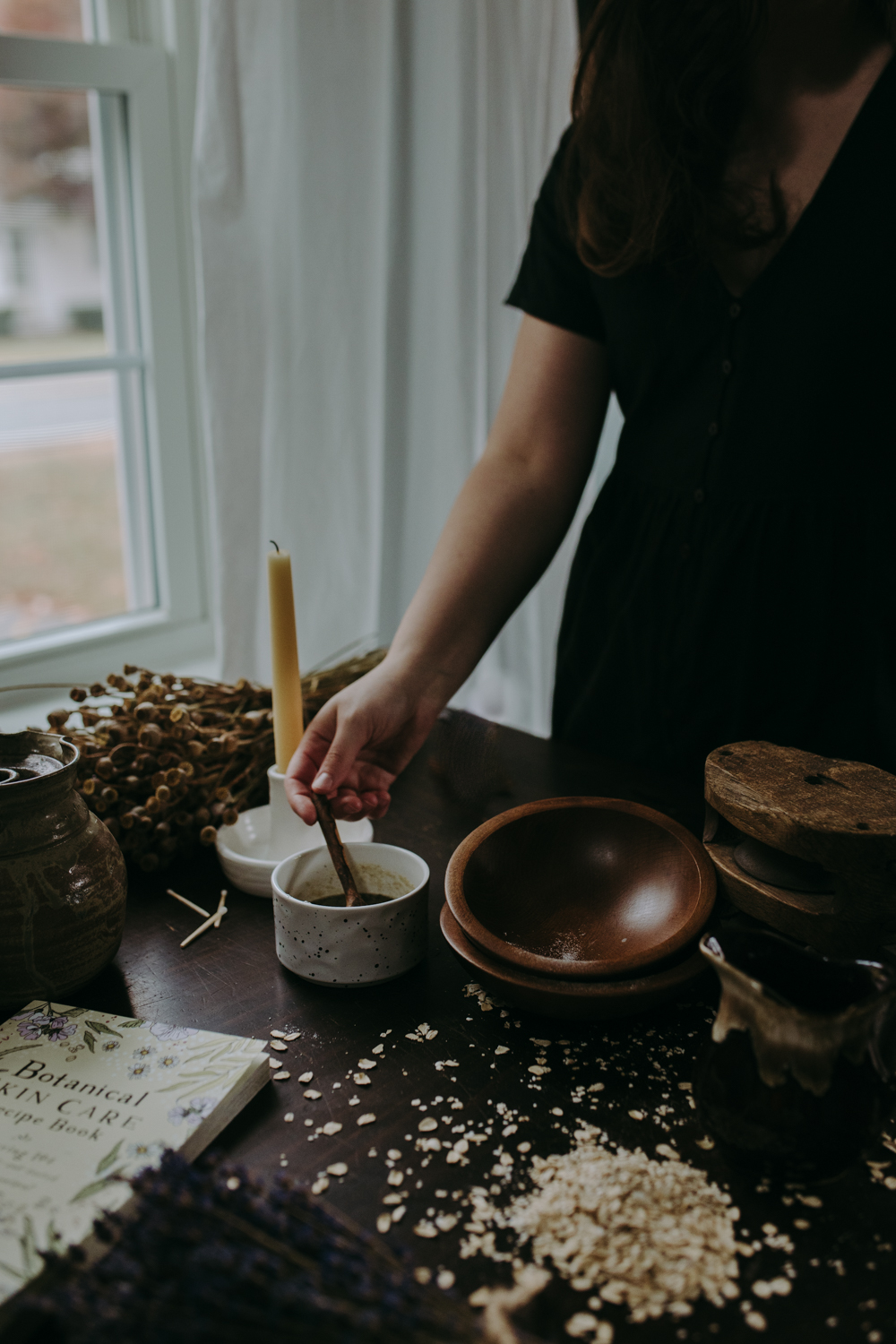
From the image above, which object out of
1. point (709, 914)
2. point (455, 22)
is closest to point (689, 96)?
point (709, 914)

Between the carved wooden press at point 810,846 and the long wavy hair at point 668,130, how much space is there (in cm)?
61

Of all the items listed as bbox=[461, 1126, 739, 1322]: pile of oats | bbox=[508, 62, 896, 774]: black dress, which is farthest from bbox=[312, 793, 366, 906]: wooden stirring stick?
bbox=[508, 62, 896, 774]: black dress

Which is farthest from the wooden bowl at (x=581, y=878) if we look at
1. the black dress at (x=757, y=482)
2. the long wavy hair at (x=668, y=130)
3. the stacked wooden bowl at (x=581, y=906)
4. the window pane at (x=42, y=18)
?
the window pane at (x=42, y=18)

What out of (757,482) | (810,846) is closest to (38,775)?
(810,846)

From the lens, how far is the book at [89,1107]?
535mm

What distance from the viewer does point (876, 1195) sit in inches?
22.3

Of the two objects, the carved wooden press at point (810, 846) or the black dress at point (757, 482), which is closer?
the carved wooden press at point (810, 846)

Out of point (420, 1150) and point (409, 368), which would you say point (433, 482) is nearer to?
point (409, 368)

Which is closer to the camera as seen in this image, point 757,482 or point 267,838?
point 267,838

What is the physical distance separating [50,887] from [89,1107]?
15 cm

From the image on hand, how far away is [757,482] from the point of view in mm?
1123

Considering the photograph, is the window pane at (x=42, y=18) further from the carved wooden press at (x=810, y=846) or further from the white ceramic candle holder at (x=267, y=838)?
the carved wooden press at (x=810, y=846)

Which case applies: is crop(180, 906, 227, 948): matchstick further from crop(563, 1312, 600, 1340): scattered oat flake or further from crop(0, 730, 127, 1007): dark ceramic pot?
crop(563, 1312, 600, 1340): scattered oat flake

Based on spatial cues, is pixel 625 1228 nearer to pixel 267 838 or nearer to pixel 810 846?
pixel 810 846
